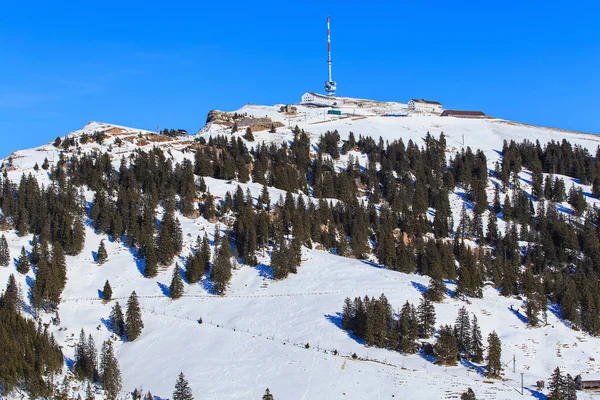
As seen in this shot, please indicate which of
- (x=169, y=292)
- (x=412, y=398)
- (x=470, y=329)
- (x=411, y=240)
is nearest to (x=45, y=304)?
(x=169, y=292)

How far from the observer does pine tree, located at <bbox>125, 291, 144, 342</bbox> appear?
84.7 metres

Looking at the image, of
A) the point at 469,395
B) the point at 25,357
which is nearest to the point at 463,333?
the point at 469,395

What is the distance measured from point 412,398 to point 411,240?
2316 inches

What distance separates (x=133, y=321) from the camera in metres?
85.2

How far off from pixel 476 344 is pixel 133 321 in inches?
1828

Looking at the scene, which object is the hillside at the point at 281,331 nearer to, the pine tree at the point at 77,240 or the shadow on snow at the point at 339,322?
the shadow on snow at the point at 339,322

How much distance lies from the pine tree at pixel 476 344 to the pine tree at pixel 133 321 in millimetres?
45308

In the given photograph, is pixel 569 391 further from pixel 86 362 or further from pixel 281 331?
pixel 86 362

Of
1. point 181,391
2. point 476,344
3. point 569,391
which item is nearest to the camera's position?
point 181,391

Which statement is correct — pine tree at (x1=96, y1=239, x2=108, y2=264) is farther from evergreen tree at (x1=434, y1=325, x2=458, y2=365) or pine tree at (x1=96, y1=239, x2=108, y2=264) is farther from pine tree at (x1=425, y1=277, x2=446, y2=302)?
evergreen tree at (x1=434, y1=325, x2=458, y2=365)

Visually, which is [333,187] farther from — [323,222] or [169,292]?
[169,292]

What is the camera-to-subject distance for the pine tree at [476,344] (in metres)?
79.6

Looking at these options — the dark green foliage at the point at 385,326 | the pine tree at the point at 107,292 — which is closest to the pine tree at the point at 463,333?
the dark green foliage at the point at 385,326

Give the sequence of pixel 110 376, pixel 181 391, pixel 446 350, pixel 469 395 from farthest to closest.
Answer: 1. pixel 446 350
2. pixel 110 376
3. pixel 181 391
4. pixel 469 395
